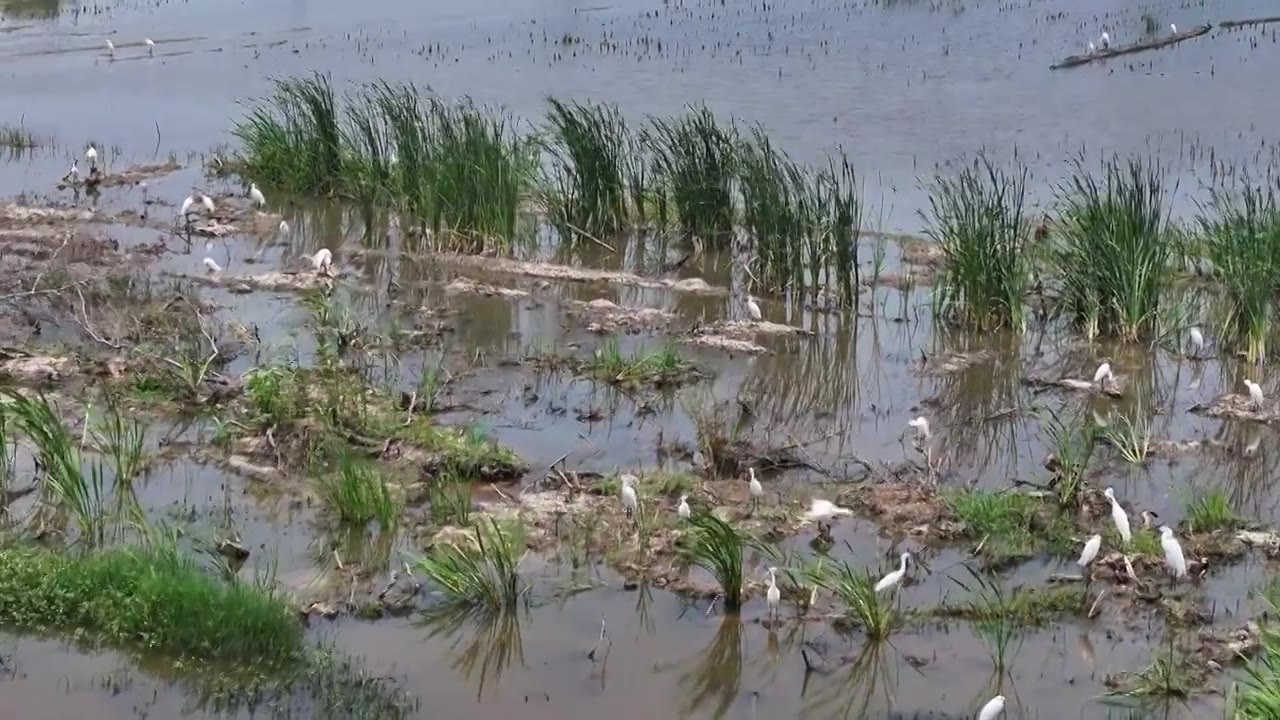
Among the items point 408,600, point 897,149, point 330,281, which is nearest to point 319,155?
point 330,281

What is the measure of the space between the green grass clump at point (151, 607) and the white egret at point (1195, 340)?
570 cm

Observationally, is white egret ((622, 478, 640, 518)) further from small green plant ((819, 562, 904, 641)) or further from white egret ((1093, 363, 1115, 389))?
white egret ((1093, 363, 1115, 389))

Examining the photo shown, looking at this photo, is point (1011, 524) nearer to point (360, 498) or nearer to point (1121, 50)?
point (360, 498)

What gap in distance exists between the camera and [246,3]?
3052 centimetres

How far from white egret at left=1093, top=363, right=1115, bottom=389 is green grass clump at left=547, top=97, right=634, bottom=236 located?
4.41m

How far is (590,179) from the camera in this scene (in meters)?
11.2

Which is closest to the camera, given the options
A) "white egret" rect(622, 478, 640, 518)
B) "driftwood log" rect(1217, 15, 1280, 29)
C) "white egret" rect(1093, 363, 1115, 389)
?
"white egret" rect(622, 478, 640, 518)

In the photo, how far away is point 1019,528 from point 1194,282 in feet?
14.8

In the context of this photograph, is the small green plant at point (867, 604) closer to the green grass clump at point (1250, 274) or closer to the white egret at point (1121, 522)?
the white egret at point (1121, 522)

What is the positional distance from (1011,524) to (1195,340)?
10.3 feet

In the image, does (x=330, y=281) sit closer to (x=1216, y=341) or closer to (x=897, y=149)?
(x=1216, y=341)

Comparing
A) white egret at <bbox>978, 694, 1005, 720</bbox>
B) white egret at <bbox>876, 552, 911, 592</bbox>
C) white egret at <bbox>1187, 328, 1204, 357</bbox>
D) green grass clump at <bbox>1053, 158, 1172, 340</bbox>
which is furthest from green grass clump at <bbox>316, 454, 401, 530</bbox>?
white egret at <bbox>1187, 328, 1204, 357</bbox>

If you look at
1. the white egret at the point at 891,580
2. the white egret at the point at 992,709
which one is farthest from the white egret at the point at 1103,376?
the white egret at the point at 992,709

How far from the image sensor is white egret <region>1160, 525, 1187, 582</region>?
552 cm
